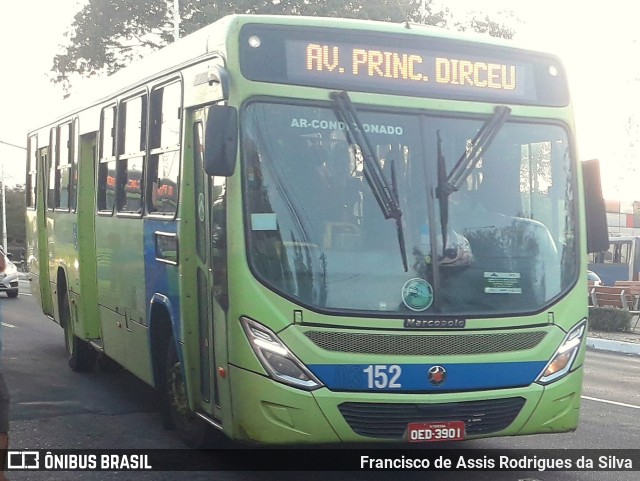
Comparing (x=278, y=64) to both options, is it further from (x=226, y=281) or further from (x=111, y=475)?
(x=111, y=475)

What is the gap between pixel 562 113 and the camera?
757 cm

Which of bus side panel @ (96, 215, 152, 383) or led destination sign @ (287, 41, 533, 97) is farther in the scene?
bus side panel @ (96, 215, 152, 383)

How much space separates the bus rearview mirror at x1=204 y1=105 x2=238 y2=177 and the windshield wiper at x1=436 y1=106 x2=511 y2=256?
1386mm

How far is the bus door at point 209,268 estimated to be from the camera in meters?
6.98

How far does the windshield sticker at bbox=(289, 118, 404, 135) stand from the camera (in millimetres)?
6880

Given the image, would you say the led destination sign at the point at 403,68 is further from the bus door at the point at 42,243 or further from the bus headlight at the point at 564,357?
the bus door at the point at 42,243

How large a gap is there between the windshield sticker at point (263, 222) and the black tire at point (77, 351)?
6196 mm

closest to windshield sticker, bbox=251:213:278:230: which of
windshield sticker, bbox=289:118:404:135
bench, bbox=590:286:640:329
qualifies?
windshield sticker, bbox=289:118:404:135

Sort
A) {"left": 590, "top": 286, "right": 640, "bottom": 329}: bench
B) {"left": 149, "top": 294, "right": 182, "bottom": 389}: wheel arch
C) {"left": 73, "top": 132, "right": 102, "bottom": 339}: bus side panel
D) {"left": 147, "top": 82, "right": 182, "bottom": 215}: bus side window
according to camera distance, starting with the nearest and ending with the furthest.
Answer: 1. {"left": 147, "top": 82, "right": 182, "bottom": 215}: bus side window
2. {"left": 149, "top": 294, "right": 182, "bottom": 389}: wheel arch
3. {"left": 73, "top": 132, "right": 102, "bottom": 339}: bus side panel
4. {"left": 590, "top": 286, "right": 640, "bottom": 329}: bench

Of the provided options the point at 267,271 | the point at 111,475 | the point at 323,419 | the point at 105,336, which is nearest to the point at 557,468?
the point at 323,419

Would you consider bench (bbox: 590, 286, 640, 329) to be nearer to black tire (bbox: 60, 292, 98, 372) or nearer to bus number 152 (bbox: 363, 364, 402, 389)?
black tire (bbox: 60, 292, 98, 372)

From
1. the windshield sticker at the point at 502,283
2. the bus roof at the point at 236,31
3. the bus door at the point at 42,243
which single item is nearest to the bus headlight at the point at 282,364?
the windshield sticker at the point at 502,283

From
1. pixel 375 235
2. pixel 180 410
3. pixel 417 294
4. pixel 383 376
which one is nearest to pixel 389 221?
pixel 375 235

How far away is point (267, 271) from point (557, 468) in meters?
2.63
